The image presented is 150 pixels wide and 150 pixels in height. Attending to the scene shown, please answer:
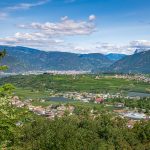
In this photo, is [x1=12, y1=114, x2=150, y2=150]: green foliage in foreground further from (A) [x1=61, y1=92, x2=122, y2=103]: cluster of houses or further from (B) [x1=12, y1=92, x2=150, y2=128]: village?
(A) [x1=61, y1=92, x2=122, y2=103]: cluster of houses

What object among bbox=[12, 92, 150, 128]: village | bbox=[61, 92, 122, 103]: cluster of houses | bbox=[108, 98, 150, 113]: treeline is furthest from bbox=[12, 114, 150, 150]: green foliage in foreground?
bbox=[61, 92, 122, 103]: cluster of houses

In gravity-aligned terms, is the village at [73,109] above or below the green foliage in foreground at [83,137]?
below

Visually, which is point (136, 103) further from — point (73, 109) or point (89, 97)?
point (73, 109)

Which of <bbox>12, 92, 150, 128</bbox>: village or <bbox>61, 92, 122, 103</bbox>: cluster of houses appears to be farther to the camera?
<bbox>61, 92, 122, 103</bbox>: cluster of houses

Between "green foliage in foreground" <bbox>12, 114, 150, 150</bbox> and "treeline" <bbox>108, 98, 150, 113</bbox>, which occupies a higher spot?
"green foliage in foreground" <bbox>12, 114, 150, 150</bbox>

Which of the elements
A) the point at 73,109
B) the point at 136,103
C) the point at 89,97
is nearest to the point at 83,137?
the point at 73,109

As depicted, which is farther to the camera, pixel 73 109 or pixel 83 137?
pixel 73 109

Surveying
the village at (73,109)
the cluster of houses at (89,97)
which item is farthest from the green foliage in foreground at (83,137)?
the cluster of houses at (89,97)

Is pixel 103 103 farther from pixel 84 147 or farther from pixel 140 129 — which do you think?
pixel 84 147

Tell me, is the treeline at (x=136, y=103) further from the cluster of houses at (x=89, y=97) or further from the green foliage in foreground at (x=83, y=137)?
the green foliage in foreground at (x=83, y=137)

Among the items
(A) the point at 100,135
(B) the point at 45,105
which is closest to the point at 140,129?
(A) the point at 100,135

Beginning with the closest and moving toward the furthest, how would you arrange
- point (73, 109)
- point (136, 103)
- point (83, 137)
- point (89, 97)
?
point (83, 137), point (73, 109), point (136, 103), point (89, 97)
